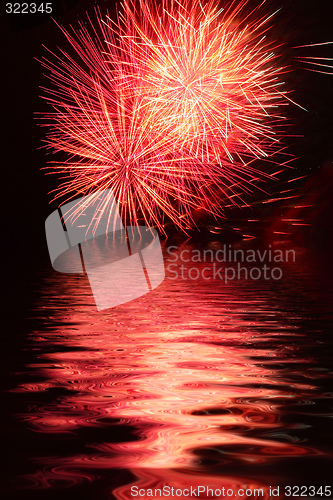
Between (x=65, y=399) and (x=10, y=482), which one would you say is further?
(x=65, y=399)

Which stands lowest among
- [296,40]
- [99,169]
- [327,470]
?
[327,470]

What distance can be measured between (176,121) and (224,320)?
18295 mm

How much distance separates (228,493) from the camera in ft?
18.9

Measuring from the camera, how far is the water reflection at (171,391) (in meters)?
6.44

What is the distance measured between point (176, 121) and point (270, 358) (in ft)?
73.7

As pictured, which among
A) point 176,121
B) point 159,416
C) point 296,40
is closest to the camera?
point 159,416

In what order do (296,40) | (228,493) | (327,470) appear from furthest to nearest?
(296,40) → (327,470) → (228,493)

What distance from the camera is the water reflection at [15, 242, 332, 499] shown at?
21.1 ft

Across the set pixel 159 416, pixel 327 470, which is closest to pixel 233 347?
pixel 159 416

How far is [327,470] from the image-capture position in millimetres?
6223

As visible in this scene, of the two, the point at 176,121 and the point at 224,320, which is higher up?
the point at 176,121

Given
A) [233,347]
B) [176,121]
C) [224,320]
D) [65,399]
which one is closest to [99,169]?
[176,121]

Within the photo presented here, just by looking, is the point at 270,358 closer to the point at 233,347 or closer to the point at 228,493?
the point at 233,347

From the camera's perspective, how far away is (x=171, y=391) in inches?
359
